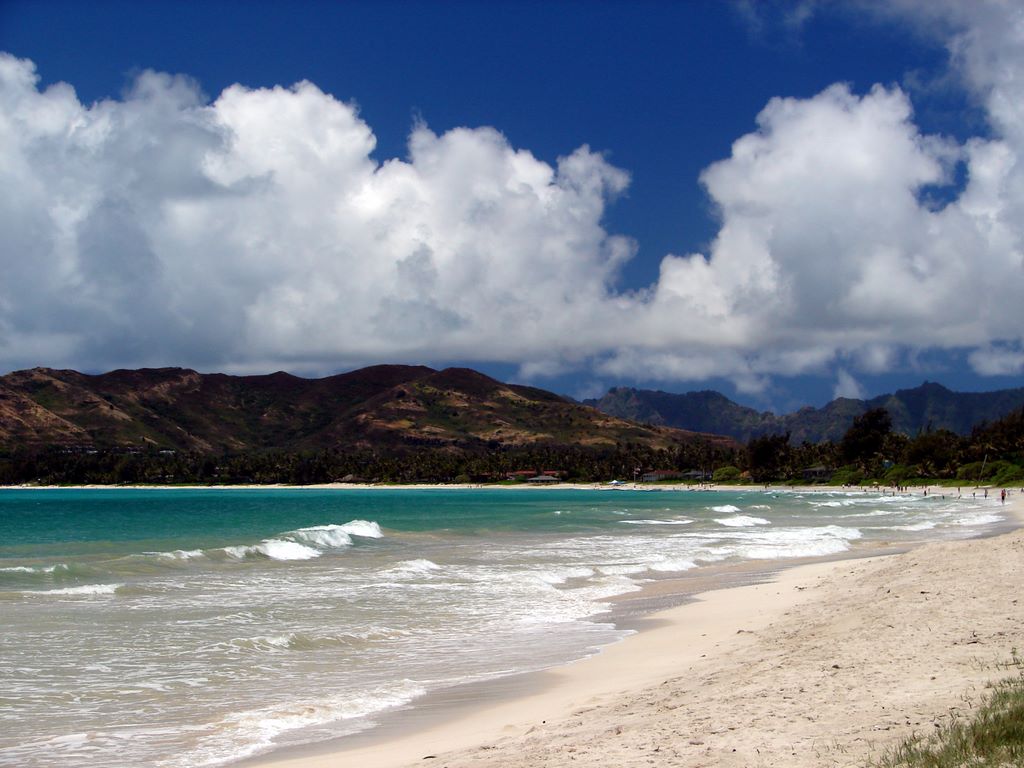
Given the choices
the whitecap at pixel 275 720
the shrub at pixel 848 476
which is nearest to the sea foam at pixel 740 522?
the whitecap at pixel 275 720

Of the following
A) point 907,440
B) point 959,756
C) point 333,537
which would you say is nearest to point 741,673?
point 959,756

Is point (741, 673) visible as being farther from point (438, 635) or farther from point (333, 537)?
point (333, 537)

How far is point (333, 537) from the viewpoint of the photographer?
4275cm

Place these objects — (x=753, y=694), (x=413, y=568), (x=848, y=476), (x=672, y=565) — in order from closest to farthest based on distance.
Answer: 1. (x=753, y=694)
2. (x=413, y=568)
3. (x=672, y=565)
4. (x=848, y=476)

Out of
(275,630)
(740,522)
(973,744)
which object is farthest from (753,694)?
(740,522)

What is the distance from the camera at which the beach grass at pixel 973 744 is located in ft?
20.4

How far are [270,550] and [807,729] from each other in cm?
3047

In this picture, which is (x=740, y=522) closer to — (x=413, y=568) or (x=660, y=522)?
(x=660, y=522)

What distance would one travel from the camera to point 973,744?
6508 millimetres

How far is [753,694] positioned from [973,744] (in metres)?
3.41

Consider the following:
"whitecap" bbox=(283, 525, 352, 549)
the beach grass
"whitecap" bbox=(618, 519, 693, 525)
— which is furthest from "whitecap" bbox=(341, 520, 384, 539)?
the beach grass

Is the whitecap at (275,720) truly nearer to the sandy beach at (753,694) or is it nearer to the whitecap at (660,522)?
the sandy beach at (753,694)

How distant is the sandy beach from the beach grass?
304mm

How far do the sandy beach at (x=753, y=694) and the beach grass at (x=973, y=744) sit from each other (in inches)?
12.0
